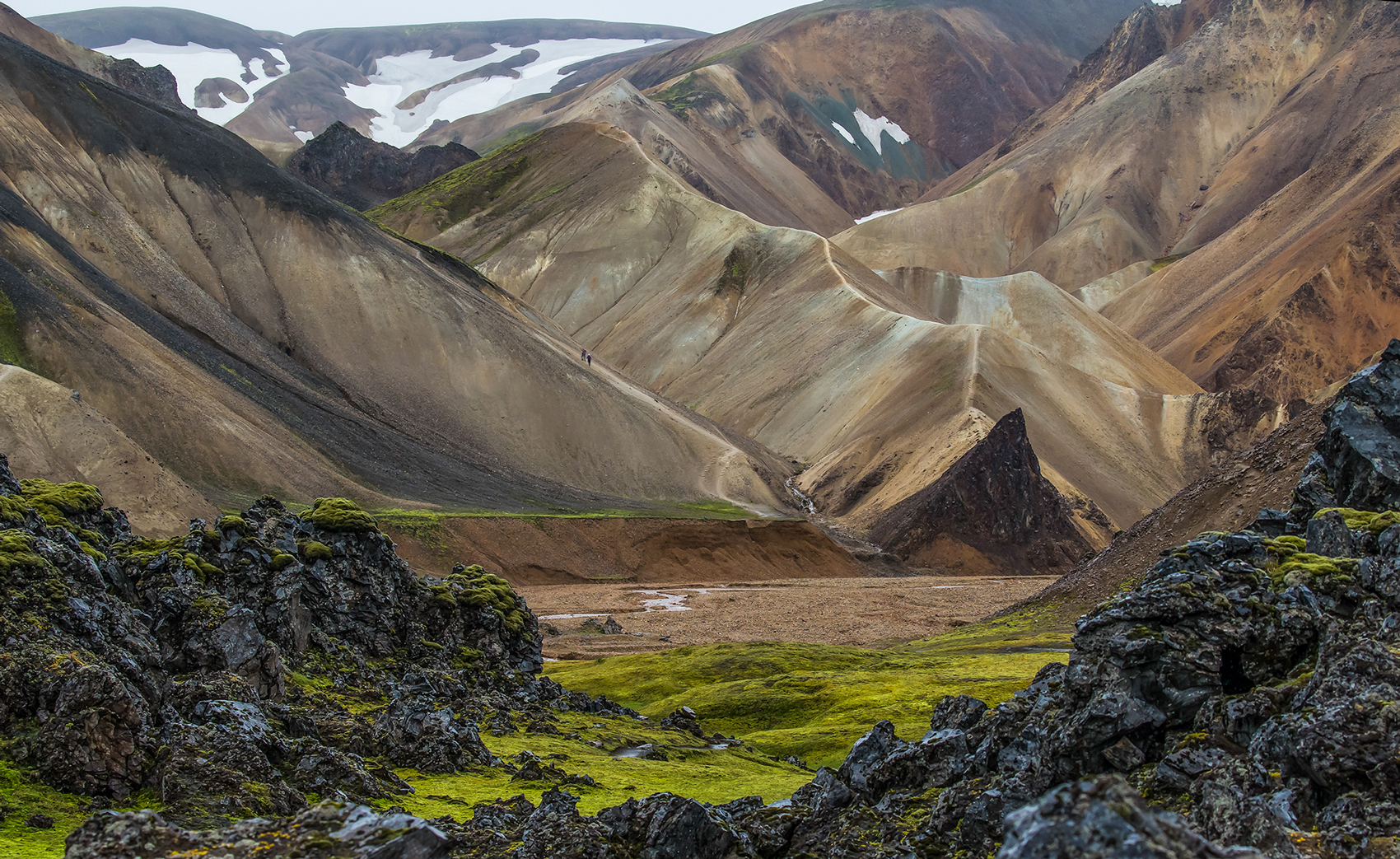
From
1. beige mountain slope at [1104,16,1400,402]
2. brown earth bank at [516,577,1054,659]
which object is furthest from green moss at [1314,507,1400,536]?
beige mountain slope at [1104,16,1400,402]

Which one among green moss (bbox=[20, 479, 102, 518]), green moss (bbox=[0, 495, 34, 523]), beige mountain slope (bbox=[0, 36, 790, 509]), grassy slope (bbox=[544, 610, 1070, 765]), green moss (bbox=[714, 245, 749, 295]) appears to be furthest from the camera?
green moss (bbox=[714, 245, 749, 295])

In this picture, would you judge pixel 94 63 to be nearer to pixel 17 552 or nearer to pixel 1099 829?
pixel 17 552

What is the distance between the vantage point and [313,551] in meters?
25.4

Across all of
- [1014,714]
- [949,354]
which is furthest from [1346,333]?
[1014,714]

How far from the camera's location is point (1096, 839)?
7.32 metres

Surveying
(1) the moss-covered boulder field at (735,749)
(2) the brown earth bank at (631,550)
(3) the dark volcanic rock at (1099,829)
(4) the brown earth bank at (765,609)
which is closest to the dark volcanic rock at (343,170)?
(2) the brown earth bank at (631,550)

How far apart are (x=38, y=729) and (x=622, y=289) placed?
145 m

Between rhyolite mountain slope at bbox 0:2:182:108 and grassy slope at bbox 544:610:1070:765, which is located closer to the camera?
grassy slope at bbox 544:610:1070:765

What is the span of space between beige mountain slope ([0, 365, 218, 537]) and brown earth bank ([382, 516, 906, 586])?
39.5ft

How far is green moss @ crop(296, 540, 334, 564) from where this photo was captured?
83.3ft

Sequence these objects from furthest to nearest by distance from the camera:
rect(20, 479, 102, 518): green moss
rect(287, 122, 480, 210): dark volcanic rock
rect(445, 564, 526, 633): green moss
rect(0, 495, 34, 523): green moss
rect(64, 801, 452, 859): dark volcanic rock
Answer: rect(287, 122, 480, 210): dark volcanic rock → rect(445, 564, 526, 633): green moss → rect(20, 479, 102, 518): green moss → rect(0, 495, 34, 523): green moss → rect(64, 801, 452, 859): dark volcanic rock

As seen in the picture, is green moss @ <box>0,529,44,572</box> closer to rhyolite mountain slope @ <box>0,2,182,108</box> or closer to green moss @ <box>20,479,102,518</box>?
green moss @ <box>20,479,102,518</box>

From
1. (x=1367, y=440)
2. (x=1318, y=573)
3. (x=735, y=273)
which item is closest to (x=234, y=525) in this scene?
(x=1318, y=573)

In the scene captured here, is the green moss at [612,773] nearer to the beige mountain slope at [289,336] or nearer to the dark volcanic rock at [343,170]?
the beige mountain slope at [289,336]
